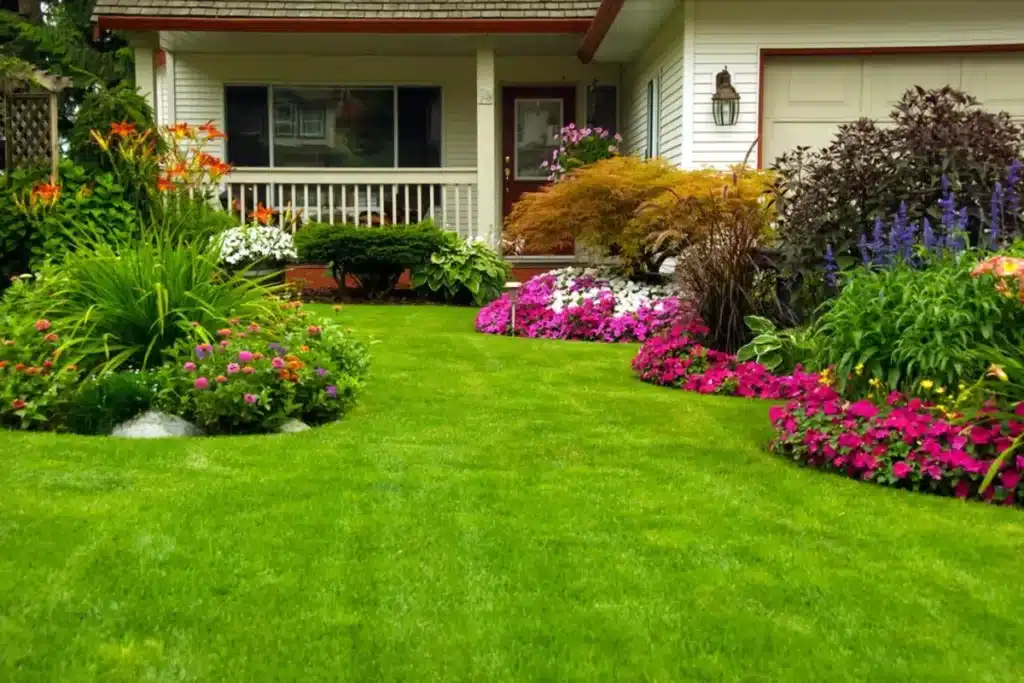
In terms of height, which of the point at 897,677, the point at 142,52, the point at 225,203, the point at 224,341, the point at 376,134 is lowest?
the point at 897,677

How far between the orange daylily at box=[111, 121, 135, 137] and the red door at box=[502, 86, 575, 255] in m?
7.08

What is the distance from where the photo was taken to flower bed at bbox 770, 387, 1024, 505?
181 inches

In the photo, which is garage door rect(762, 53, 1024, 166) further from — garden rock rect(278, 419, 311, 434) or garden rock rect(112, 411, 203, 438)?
garden rock rect(112, 411, 203, 438)

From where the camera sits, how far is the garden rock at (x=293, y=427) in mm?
5641

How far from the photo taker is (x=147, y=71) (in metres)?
14.8

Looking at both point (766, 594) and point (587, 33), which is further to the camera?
point (587, 33)

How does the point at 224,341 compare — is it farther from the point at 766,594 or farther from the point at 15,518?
the point at 766,594

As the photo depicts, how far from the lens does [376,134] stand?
15.8 m

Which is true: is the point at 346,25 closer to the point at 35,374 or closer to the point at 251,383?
the point at 35,374

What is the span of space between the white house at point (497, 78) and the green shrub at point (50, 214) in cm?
442

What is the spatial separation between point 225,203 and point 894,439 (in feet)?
37.1

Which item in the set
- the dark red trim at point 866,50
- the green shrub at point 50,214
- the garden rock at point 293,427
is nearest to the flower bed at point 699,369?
the garden rock at point 293,427

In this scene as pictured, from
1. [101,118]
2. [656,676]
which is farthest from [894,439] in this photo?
[101,118]

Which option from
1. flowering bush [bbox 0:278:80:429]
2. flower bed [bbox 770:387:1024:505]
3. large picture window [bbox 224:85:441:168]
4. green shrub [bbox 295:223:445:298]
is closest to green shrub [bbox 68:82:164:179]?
green shrub [bbox 295:223:445:298]
